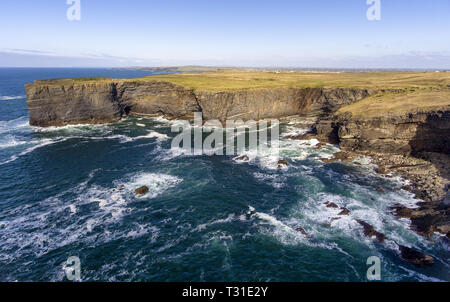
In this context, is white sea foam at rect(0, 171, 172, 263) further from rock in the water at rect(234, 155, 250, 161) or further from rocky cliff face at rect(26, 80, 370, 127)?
rocky cliff face at rect(26, 80, 370, 127)

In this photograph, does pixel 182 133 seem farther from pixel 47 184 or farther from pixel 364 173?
pixel 364 173

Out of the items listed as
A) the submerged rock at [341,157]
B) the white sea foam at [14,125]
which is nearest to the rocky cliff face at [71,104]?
the white sea foam at [14,125]

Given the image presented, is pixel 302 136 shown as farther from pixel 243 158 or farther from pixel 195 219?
pixel 195 219

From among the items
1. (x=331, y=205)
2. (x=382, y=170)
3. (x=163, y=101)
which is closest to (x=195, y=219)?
(x=331, y=205)

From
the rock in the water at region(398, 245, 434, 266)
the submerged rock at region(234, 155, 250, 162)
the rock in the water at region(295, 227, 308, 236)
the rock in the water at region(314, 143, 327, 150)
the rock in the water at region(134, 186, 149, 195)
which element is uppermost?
the rock in the water at region(314, 143, 327, 150)

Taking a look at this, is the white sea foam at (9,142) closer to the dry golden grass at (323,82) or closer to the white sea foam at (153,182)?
the white sea foam at (153,182)

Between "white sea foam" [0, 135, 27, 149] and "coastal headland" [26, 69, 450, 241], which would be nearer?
"coastal headland" [26, 69, 450, 241]

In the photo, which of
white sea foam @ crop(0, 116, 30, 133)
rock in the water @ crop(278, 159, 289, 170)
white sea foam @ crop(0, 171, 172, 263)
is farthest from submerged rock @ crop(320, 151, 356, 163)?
white sea foam @ crop(0, 116, 30, 133)
